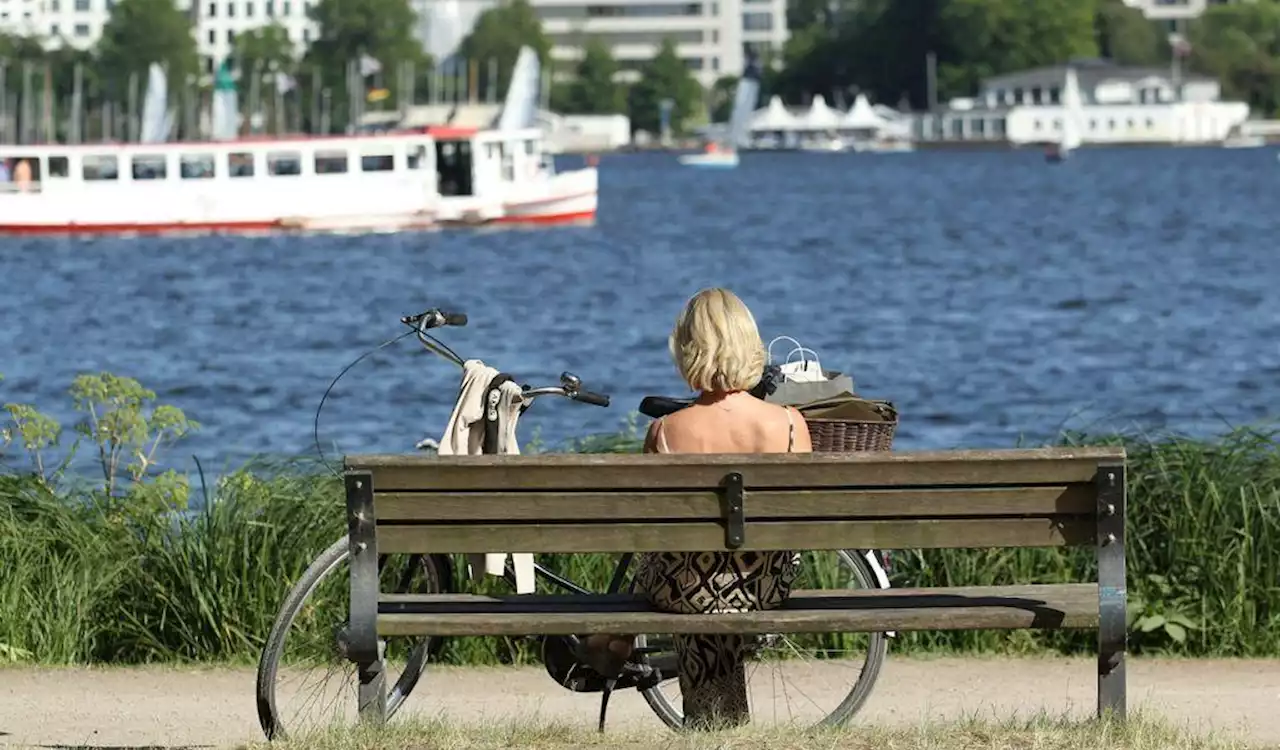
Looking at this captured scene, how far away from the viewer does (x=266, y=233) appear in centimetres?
6831

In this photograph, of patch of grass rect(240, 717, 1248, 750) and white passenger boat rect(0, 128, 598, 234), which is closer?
patch of grass rect(240, 717, 1248, 750)

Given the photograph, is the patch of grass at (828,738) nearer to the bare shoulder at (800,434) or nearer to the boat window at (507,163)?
the bare shoulder at (800,434)

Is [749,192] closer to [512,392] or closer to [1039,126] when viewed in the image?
[1039,126]

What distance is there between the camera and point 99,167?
65.6m

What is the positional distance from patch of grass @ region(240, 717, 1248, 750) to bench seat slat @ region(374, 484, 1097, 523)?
0.52 m

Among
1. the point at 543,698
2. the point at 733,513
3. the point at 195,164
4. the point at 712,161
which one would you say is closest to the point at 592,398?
the point at 733,513

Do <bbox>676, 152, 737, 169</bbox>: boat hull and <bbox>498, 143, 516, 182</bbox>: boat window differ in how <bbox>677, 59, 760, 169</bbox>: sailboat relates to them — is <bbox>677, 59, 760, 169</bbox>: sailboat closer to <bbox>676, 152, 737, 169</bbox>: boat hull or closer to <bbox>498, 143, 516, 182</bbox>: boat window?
<bbox>676, 152, 737, 169</bbox>: boat hull

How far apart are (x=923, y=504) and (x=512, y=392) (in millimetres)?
1174

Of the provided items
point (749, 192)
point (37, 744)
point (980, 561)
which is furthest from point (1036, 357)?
point (749, 192)

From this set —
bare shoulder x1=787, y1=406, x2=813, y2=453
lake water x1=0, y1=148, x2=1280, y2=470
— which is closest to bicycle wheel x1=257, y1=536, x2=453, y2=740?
bare shoulder x1=787, y1=406, x2=813, y2=453

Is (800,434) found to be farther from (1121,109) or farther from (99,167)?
(1121,109)

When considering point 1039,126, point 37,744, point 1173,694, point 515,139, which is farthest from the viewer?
point 1039,126

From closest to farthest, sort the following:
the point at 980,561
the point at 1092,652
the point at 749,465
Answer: the point at 749,465
the point at 1092,652
the point at 980,561

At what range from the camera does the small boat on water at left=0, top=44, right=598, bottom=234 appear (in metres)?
65.6
